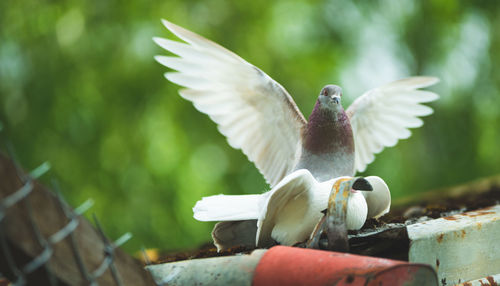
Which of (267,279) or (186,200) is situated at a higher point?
(267,279)

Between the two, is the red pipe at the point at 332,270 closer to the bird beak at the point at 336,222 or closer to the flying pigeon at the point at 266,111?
the bird beak at the point at 336,222

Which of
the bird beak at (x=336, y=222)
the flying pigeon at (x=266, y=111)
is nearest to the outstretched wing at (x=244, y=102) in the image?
the flying pigeon at (x=266, y=111)

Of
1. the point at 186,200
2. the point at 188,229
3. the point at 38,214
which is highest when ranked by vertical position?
Result: the point at 38,214

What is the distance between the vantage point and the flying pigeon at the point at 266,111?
62.1 inches

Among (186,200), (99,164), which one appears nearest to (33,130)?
(99,164)

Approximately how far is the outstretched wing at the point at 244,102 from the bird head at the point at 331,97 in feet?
0.37

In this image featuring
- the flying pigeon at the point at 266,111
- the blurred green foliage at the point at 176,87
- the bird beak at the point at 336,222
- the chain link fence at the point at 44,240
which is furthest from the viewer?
the blurred green foliage at the point at 176,87

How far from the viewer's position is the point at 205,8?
6078 mm

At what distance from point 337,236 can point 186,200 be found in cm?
436

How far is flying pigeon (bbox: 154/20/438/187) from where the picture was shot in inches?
62.1

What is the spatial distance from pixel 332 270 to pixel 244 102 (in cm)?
88

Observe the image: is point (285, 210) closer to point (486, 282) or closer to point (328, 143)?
point (328, 143)

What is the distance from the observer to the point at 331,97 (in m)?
1.63

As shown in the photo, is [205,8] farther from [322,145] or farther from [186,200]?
[322,145]
